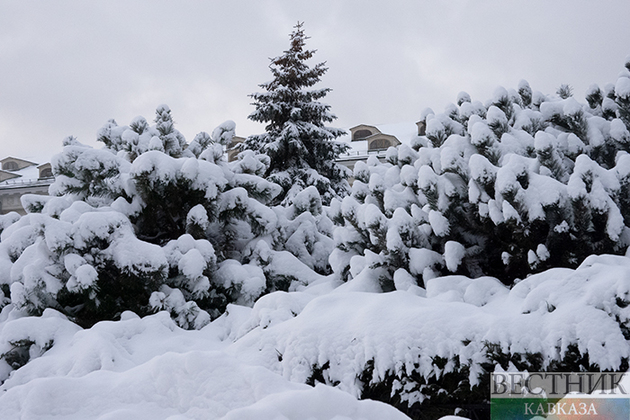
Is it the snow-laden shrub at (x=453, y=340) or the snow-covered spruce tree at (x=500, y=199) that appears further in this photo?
the snow-covered spruce tree at (x=500, y=199)

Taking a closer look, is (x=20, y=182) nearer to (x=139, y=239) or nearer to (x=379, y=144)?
(x=379, y=144)

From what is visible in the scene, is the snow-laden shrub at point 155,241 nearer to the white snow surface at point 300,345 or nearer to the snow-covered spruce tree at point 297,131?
the white snow surface at point 300,345

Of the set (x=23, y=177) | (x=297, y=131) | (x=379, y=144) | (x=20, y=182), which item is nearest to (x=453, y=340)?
(x=297, y=131)

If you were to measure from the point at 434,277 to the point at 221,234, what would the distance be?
248cm

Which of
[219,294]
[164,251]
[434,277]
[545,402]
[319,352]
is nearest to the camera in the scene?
[545,402]

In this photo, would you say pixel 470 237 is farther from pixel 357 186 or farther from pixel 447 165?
pixel 357 186

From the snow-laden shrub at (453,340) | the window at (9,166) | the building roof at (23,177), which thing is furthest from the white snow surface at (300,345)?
the window at (9,166)

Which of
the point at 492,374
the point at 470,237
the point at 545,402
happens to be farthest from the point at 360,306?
the point at 470,237

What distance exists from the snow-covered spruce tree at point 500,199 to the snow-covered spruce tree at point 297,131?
6.68 metres

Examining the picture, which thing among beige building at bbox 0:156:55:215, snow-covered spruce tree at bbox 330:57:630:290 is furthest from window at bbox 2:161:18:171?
snow-covered spruce tree at bbox 330:57:630:290

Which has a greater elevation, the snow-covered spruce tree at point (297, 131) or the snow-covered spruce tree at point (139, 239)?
the snow-covered spruce tree at point (297, 131)

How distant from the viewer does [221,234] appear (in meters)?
5.51

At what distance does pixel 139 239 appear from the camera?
5.07 m

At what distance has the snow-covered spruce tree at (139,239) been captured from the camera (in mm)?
4273
